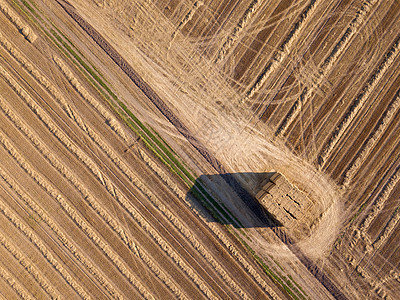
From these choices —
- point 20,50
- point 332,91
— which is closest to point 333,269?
point 332,91

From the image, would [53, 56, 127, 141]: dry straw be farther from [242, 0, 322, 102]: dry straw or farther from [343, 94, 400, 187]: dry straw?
[343, 94, 400, 187]: dry straw

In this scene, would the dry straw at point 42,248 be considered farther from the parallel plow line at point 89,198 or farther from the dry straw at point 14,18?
the dry straw at point 14,18

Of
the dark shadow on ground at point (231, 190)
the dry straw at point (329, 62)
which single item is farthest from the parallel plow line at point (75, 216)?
the dry straw at point (329, 62)

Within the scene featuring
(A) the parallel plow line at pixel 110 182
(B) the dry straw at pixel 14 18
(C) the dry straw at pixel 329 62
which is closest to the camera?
(B) the dry straw at pixel 14 18

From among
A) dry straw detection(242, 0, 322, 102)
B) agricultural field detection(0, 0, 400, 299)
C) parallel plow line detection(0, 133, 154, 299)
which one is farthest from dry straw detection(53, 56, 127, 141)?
dry straw detection(242, 0, 322, 102)

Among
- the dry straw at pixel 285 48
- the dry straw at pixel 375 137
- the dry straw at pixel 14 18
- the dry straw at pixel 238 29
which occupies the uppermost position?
the dry straw at pixel 14 18

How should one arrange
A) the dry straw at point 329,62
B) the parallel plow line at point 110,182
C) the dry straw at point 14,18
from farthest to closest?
1. the dry straw at point 329,62
2. the parallel plow line at point 110,182
3. the dry straw at point 14,18

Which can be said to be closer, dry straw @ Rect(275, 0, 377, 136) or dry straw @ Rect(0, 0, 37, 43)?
dry straw @ Rect(0, 0, 37, 43)

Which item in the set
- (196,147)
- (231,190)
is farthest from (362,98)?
(196,147)
